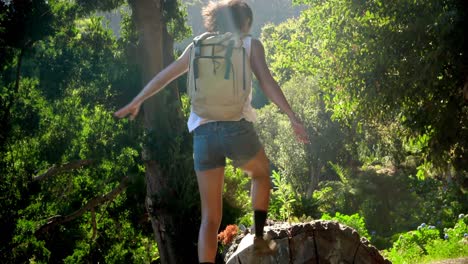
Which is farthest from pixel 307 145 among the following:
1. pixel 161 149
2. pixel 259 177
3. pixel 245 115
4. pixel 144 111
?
pixel 245 115

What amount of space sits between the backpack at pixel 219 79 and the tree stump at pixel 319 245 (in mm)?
2046

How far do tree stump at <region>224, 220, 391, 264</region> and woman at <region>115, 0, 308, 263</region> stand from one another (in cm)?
170

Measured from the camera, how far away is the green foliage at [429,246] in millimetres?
11102

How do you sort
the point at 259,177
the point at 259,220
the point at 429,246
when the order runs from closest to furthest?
the point at 259,177, the point at 259,220, the point at 429,246

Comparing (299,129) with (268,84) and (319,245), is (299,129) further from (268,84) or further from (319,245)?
(319,245)

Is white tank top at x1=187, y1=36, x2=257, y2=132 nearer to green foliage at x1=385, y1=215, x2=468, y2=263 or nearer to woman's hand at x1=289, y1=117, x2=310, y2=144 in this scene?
woman's hand at x1=289, y1=117, x2=310, y2=144

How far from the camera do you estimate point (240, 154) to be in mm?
4020

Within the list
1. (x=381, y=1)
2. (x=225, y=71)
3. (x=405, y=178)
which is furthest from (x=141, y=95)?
(x=405, y=178)

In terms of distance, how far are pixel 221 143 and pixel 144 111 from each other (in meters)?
6.48

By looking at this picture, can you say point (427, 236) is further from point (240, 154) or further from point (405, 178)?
point (405, 178)

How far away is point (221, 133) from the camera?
13.1 feet

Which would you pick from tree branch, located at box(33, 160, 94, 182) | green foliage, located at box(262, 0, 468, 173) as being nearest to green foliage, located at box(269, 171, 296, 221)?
green foliage, located at box(262, 0, 468, 173)

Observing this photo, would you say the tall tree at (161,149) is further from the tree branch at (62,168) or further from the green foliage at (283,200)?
the tree branch at (62,168)

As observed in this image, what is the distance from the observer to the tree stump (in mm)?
Answer: 5805
